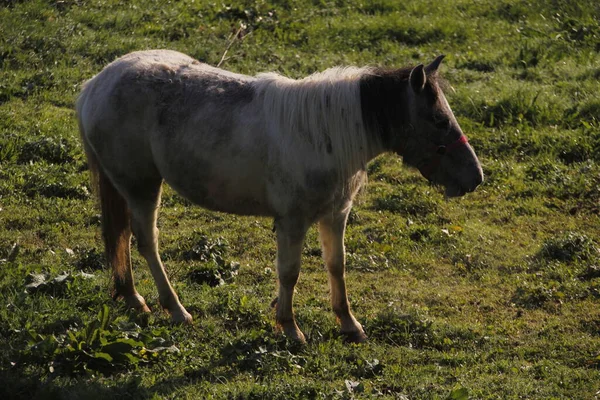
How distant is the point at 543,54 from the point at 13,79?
7012 millimetres

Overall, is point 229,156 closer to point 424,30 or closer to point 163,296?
point 163,296

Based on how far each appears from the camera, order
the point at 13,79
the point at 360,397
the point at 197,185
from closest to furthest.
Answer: the point at 360,397 < the point at 197,185 < the point at 13,79

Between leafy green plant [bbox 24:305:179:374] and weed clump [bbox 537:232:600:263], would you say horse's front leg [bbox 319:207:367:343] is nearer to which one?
leafy green plant [bbox 24:305:179:374]

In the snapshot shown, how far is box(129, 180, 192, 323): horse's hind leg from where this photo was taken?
646 centimetres

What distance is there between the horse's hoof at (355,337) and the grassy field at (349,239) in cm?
8

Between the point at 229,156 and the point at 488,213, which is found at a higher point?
the point at 229,156

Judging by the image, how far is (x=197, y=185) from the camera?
6.23 meters

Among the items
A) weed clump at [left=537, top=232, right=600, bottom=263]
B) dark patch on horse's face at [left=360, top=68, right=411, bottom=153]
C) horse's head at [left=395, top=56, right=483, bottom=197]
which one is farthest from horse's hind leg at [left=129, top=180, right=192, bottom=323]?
weed clump at [left=537, top=232, right=600, bottom=263]

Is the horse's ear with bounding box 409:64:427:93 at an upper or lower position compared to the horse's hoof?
upper

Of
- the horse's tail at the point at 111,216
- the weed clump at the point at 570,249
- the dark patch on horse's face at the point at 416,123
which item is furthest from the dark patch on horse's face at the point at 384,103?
the weed clump at the point at 570,249

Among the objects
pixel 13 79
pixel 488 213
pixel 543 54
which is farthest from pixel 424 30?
pixel 13 79

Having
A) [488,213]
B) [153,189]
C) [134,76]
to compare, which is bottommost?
[488,213]

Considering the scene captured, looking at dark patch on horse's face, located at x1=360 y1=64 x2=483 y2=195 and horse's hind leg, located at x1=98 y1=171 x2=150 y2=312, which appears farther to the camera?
horse's hind leg, located at x1=98 y1=171 x2=150 y2=312

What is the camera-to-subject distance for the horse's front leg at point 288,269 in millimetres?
5984
